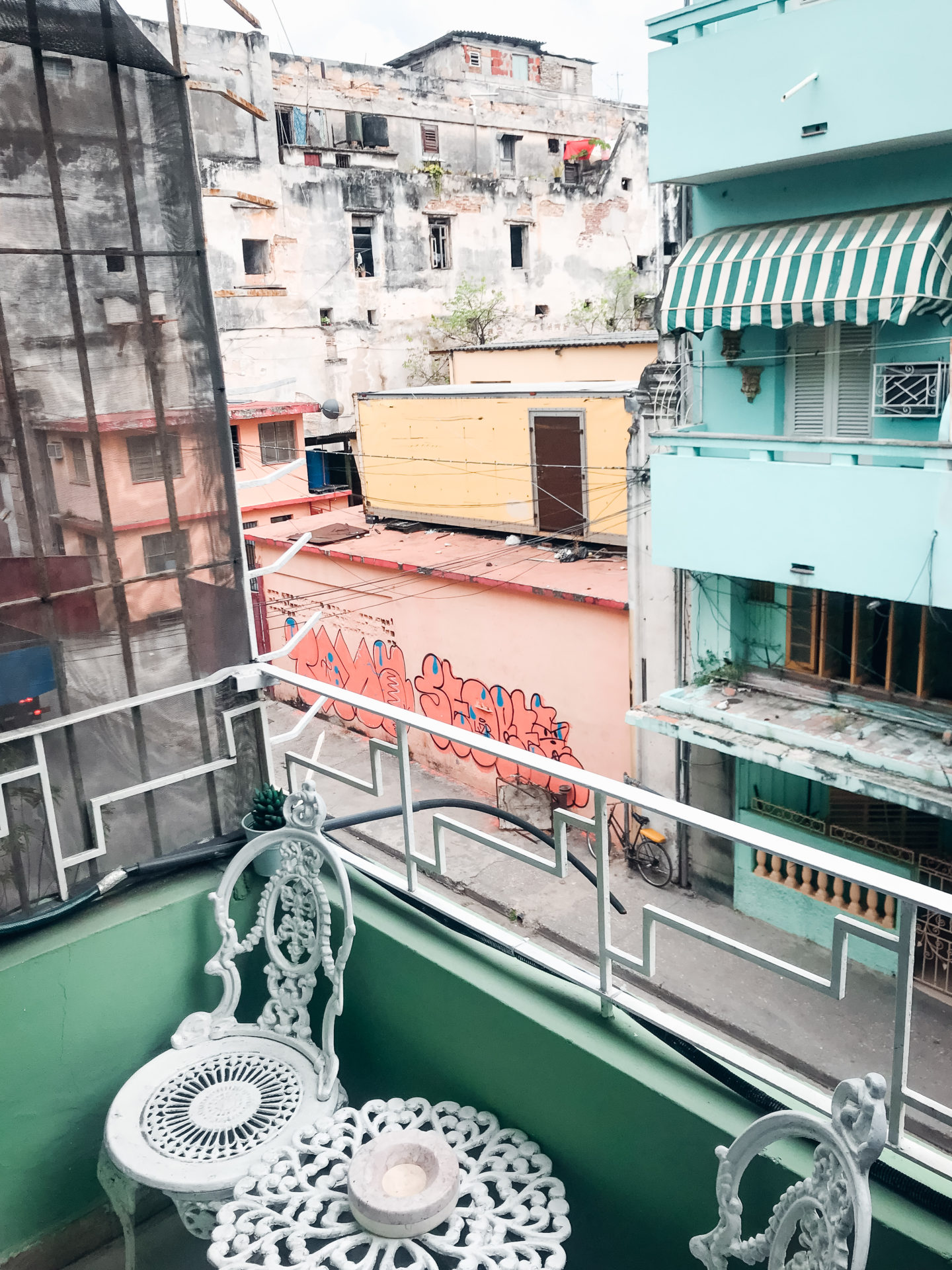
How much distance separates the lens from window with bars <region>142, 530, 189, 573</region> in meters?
3.10

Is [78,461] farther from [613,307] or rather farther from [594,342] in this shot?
[613,307]

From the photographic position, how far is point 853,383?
7988mm

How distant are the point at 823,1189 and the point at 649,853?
8760mm

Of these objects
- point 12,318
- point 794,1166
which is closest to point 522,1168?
point 794,1166

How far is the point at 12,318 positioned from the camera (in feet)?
9.05

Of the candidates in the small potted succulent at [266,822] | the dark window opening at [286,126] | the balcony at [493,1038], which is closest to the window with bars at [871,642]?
the small potted succulent at [266,822]

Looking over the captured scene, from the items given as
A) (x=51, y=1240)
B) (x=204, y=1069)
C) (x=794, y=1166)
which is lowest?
(x=51, y=1240)

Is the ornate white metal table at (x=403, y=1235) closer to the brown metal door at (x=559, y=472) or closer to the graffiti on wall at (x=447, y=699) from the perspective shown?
the graffiti on wall at (x=447, y=699)

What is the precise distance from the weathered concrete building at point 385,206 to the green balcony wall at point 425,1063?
15799mm

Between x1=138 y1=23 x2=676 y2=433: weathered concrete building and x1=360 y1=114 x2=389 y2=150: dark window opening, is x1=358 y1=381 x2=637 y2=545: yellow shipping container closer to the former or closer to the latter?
x1=138 y1=23 x2=676 y2=433: weathered concrete building

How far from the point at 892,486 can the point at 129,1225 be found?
627cm

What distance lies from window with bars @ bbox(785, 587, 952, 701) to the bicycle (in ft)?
7.73

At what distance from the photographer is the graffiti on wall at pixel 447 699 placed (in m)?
11.1

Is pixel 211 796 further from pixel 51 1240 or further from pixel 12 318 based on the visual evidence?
pixel 12 318
